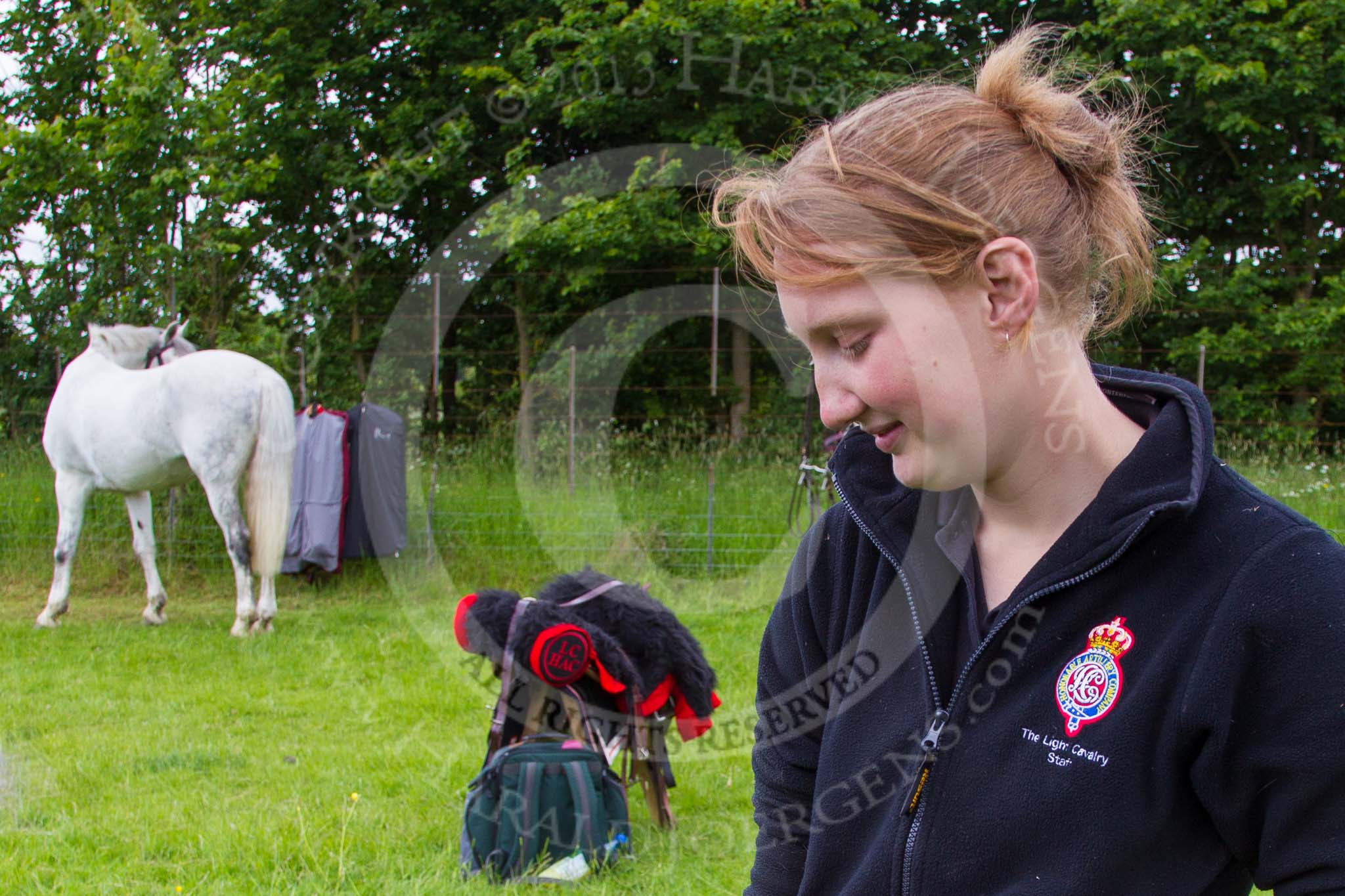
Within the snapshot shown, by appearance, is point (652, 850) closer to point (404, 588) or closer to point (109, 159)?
point (404, 588)

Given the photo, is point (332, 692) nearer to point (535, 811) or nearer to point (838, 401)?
point (535, 811)

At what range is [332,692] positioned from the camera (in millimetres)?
5387

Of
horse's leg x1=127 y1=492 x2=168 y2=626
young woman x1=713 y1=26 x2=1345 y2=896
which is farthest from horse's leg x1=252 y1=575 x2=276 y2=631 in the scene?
young woman x1=713 y1=26 x2=1345 y2=896

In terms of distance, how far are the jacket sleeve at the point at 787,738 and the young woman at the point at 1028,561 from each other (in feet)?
0.13

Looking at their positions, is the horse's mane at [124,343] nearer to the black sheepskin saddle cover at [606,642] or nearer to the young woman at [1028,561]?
the black sheepskin saddle cover at [606,642]

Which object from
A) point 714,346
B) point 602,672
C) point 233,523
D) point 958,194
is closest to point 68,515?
point 233,523

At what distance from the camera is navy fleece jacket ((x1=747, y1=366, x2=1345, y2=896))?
94 cm

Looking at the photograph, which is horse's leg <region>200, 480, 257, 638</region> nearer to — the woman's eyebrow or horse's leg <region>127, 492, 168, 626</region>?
horse's leg <region>127, 492, 168, 626</region>

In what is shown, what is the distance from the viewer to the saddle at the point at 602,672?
3.39m

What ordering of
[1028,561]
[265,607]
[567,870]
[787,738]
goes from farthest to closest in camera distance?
[265,607] < [567,870] < [787,738] < [1028,561]

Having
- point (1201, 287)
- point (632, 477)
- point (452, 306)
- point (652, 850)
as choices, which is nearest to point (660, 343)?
point (452, 306)

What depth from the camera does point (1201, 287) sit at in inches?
493

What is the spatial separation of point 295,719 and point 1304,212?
13056 millimetres

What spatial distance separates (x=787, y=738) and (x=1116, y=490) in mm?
482
